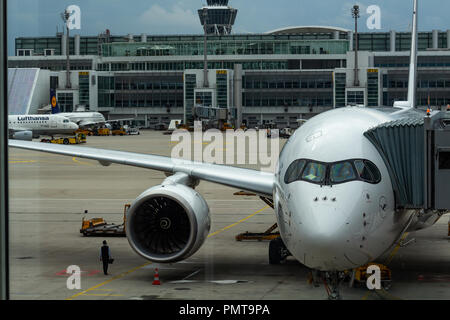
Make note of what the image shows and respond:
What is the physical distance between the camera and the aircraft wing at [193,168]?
20219mm

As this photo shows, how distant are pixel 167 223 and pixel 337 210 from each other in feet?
24.4

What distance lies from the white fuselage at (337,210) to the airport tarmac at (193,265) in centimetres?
278

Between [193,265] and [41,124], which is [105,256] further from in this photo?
[41,124]

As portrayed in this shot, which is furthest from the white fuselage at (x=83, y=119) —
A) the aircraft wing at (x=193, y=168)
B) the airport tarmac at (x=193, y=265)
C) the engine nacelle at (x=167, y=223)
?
the engine nacelle at (x=167, y=223)

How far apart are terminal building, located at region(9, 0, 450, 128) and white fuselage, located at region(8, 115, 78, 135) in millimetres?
37057

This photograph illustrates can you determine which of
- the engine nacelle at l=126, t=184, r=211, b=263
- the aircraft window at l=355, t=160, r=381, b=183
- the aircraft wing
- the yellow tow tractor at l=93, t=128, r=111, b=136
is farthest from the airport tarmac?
the yellow tow tractor at l=93, t=128, r=111, b=136

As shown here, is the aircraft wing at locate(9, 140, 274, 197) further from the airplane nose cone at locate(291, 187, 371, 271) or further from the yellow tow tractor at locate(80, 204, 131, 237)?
the airplane nose cone at locate(291, 187, 371, 271)

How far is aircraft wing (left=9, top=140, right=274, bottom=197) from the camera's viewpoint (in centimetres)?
2022

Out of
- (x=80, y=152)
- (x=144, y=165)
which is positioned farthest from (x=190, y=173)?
(x=80, y=152)

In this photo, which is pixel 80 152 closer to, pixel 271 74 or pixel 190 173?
pixel 190 173

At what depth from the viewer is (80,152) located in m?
25.2

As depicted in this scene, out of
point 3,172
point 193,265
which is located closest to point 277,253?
point 193,265

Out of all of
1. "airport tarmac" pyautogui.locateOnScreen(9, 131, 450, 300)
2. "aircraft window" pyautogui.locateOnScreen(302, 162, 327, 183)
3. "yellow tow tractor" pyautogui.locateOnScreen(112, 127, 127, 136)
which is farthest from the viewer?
"yellow tow tractor" pyautogui.locateOnScreen(112, 127, 127, 136)

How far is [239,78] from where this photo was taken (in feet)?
509
